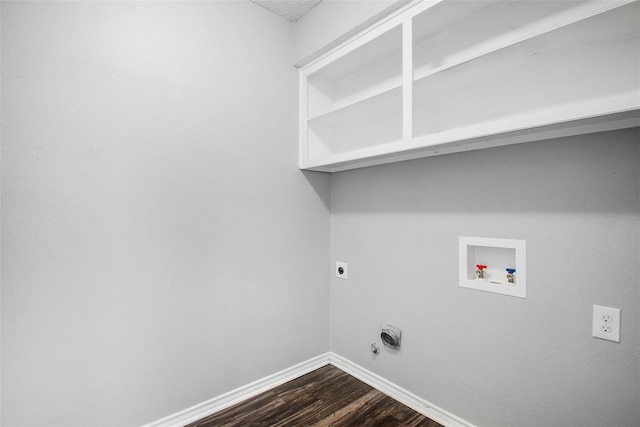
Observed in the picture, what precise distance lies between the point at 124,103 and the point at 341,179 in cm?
136

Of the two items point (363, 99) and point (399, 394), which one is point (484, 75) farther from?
point (399, 394)

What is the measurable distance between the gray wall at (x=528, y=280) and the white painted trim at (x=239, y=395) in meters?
0.41

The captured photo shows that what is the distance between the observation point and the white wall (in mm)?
1198

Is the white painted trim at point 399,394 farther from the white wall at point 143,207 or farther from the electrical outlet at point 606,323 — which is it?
the electrical outlet at point 606,323

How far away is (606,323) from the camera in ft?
3.61

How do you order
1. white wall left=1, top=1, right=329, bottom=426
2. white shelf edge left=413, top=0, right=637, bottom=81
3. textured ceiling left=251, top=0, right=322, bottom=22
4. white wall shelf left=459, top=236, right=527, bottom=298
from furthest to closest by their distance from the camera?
textured ceiling left=251, top=0, right=322, bottom=22 → white wall shelf left=459, top=236, right=527, bottom=298 → white wall left=1, top=1, right=329, bottom=426 → white shelf edge left=413, top=0, right=637, bottom=81

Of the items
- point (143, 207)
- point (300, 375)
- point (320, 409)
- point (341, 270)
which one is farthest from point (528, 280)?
point (143, 207)

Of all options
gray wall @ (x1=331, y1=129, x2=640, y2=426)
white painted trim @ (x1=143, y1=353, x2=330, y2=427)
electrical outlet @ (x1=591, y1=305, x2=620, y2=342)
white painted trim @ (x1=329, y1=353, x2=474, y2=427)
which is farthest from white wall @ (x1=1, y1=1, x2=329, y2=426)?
electrical outlet @ (x1=591, y1=305, x2=620, y2=342)

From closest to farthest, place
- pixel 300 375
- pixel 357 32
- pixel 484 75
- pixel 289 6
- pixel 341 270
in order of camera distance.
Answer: pixel 484 75 → pixel 357 32 → pixel 289 6 → pixel 300 375 → pixel 341 270

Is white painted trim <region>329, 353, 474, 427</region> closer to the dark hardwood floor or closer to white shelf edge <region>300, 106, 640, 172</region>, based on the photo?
the dark hardwood floor

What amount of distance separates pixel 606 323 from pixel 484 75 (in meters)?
1.15

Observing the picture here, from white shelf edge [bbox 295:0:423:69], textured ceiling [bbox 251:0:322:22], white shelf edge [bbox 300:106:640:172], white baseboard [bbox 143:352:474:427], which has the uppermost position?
textured ceiling [bbox 251:0:322:22]

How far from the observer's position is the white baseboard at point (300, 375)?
5.05 ft

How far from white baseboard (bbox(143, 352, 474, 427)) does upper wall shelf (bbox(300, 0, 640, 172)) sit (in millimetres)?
1401
